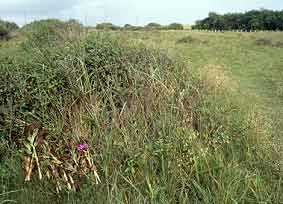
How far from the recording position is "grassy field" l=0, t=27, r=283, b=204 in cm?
383

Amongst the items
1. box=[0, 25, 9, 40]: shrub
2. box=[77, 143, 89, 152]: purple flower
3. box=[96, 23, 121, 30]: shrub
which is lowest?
box=[77, 143, 89, 152]: purple flower

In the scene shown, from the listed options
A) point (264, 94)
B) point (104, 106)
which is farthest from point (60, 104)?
point (264, 94)

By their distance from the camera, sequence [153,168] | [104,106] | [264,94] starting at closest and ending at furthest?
[153,168] < [104,106] < [264,94]

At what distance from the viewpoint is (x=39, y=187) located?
12.9ft

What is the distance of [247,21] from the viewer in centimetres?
3631

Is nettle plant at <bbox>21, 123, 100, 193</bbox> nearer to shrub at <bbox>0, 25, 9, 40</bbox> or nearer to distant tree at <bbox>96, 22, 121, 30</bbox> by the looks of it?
distant tree at <bbox>96, 22, 121, 30</bbox>

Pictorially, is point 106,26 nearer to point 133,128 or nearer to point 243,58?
point 133,128

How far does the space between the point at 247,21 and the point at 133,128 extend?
110ft

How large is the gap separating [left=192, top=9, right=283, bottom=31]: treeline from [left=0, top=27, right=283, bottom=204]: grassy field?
28902mm

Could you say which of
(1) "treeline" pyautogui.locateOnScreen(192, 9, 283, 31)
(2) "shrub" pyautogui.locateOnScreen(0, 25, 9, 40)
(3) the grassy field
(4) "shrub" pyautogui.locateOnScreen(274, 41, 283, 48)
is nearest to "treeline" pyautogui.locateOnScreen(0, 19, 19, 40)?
(2) "shrub" pyautogui.locateOnScreen(0, 25, 9, 40)

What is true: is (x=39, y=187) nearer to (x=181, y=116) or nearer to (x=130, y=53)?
(x=181, y=116)

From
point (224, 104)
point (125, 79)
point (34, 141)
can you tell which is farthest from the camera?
point (224, 104)

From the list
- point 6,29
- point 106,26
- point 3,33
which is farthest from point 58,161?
point 3,33

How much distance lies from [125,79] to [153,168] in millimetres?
1746
